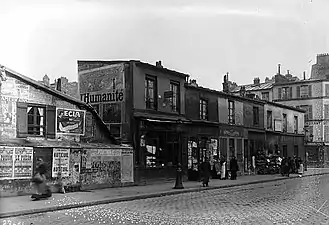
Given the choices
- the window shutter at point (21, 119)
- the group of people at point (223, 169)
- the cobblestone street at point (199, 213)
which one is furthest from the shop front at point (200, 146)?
the window shutter at point (21, 119)

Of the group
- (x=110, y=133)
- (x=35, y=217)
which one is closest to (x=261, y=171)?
(x=110, y=133)

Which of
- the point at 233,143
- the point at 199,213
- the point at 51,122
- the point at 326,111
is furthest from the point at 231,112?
the point at 326,111

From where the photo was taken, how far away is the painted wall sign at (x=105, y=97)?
2620cm

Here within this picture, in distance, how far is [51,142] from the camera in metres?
21.0

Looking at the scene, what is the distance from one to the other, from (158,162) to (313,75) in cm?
3923

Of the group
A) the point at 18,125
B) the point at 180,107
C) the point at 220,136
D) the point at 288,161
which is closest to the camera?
the point at 18,125

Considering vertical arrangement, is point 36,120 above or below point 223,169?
above

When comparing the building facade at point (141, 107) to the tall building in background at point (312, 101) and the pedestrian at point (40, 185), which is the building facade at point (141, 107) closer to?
the pedestrian at point (40, 185)

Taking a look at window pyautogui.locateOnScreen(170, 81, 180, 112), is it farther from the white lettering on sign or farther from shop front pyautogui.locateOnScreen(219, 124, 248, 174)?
the white lettering on sign

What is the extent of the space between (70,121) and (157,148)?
7.05m

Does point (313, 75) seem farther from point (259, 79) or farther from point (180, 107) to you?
point (180, 107)

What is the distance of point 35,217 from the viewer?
13.9 metres

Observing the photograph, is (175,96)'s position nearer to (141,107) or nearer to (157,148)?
(157,148)

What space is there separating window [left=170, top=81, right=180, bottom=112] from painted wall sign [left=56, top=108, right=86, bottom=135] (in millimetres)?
7681
